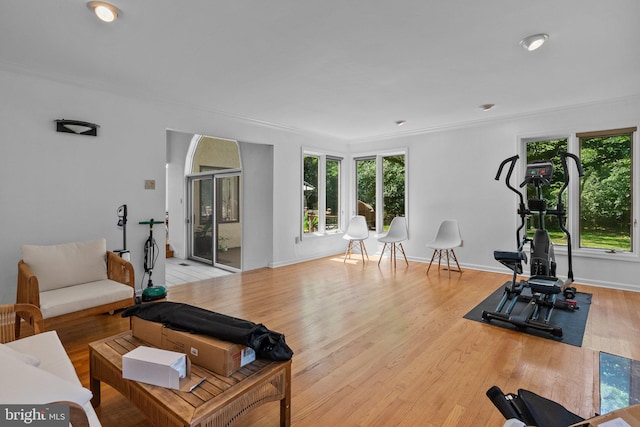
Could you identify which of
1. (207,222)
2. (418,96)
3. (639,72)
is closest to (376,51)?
(418,96)

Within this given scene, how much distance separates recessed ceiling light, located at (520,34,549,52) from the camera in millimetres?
2698

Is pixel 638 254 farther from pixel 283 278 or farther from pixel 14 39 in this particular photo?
→ pixel 14 39

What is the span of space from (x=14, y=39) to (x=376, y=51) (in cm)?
301

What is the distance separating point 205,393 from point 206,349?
22 centimetres

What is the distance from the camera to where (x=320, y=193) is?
709 cm

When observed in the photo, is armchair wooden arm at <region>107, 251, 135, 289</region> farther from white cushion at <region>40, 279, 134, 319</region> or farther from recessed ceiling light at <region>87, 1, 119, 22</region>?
recessed ceiling light at <region>87, 1, 119, 22</region>

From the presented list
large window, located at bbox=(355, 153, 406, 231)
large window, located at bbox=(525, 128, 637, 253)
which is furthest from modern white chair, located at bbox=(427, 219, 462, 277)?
large window, located at bbox=(525, 128, 637, 253)

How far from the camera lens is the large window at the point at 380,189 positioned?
22.5 ft

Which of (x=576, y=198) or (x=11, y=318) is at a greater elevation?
(x=576, y=198)

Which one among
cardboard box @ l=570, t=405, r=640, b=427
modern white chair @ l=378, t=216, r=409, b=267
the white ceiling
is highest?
the white ceiling

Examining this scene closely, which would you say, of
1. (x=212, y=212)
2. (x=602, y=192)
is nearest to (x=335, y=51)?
(x=602, y=192)

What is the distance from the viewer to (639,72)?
3.54 metres

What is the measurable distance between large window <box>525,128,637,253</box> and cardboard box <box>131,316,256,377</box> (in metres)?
5.19

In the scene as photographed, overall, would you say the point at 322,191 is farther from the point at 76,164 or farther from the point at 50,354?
the point at 50,354
